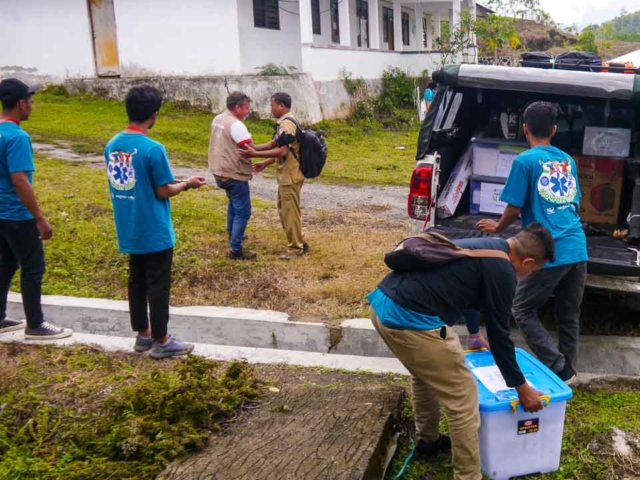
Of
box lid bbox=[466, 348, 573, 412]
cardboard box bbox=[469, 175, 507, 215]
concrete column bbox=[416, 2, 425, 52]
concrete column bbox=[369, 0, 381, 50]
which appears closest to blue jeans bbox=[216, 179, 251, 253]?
cardboard box bbox=[469, 175, 507, 215]

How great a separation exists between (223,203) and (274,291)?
3.17 meters

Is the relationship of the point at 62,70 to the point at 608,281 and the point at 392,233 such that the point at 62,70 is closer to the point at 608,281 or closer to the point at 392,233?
the point at 392,233

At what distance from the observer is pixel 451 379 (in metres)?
2.98

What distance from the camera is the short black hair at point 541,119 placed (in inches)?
157

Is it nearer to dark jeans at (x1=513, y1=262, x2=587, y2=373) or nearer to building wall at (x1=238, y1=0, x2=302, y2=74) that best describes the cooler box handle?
dark jeans at (x1=513, y1=262, x2=587, y2=373)

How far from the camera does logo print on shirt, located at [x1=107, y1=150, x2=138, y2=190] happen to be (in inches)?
163

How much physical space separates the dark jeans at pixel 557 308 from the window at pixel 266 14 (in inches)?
569

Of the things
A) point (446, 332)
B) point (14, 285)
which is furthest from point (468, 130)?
point (14, 285)

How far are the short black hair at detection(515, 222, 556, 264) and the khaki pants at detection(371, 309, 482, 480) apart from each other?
497 mm

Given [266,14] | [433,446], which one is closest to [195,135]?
[266,14]

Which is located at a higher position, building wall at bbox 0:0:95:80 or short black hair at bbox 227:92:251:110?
building wall at bbox 0:0:95:80

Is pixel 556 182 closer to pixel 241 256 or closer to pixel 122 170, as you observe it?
pixel 122 170

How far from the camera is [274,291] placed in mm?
5879

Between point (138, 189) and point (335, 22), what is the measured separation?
18077 millimetres
